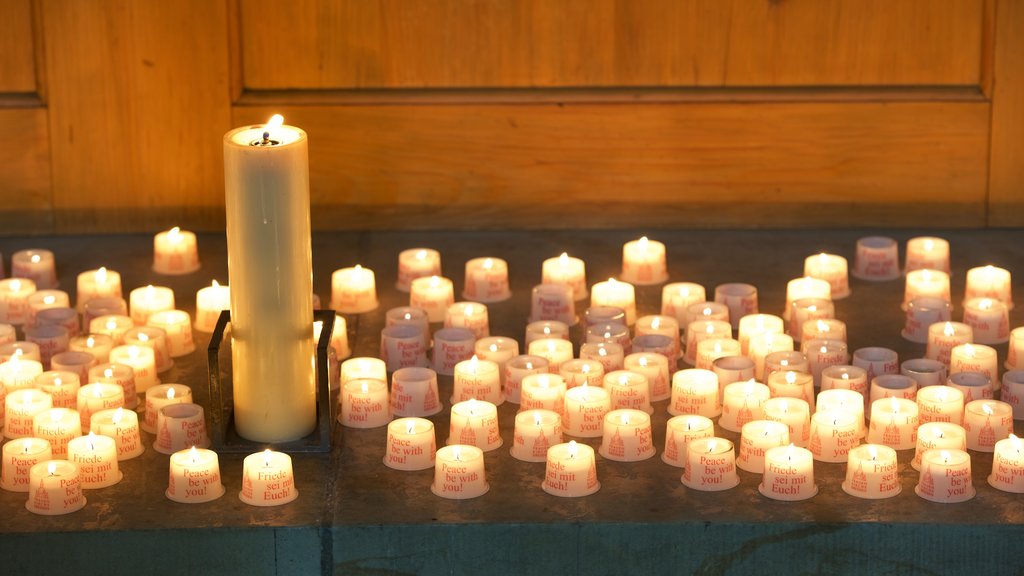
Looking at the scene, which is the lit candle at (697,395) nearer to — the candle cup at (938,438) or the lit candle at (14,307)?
the candle cup at (938,438)

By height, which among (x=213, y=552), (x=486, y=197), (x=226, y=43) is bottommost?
(x=213, y=552)

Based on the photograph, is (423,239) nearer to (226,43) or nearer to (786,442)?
(226,43)

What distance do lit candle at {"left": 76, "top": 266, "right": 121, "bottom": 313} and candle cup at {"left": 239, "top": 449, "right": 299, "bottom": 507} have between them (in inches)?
35.0

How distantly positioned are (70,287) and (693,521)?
1.46 metres

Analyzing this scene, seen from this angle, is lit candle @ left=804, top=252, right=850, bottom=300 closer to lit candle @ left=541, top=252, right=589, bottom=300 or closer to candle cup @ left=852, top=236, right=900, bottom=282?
candle cup @ left=852, top=236, right=900, bottom=282

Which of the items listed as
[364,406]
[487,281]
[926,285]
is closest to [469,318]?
[487,281]

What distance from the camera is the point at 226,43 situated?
351 cm

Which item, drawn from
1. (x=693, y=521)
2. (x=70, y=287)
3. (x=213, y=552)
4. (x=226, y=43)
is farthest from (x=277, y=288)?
(x=226, y=43)

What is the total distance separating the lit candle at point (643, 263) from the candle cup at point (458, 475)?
3.22 ft

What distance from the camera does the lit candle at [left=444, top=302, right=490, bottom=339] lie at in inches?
115

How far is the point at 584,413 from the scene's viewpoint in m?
2.54

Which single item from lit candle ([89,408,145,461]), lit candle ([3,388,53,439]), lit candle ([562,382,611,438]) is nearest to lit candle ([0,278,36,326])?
lit candle ([3,388,53,439])

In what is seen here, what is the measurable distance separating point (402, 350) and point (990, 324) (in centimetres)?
98

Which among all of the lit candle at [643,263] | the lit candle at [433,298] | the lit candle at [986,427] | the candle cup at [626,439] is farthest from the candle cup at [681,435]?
the lit candle at [643,263]
